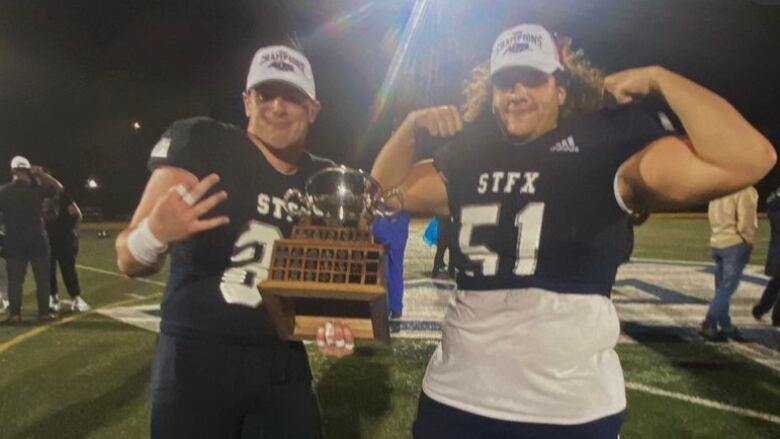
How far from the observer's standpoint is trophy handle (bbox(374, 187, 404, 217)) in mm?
2352

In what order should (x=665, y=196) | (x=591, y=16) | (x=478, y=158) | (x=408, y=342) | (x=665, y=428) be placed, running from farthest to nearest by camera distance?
(x=591, y=16)
(x=408, y=342)
(x=665, y=428)
(x=478, y=158)
(x=665, y=196)

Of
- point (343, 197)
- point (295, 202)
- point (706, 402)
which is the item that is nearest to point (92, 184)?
point (706, 402)

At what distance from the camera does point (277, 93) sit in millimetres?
2453

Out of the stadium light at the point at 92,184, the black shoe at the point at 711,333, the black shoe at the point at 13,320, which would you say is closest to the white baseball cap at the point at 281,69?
the black shoe at the point at 711,333

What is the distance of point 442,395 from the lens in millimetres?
2047

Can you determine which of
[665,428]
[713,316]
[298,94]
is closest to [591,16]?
[713,316]

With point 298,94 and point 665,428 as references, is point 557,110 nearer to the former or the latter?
point 298,94

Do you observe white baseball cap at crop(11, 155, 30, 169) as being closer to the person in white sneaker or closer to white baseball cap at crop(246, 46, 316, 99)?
the person in white sneaker

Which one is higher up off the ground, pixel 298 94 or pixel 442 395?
pixel 298 94

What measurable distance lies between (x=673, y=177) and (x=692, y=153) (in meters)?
0.08

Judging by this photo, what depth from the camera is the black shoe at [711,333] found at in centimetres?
687

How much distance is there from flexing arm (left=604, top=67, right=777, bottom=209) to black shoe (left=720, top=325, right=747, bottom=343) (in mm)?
5590

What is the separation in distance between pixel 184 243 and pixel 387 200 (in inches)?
26.5

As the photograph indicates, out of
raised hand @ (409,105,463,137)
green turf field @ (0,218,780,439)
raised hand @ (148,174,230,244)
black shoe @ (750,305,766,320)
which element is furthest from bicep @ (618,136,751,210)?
black shoe @ (750,305,766,320)
